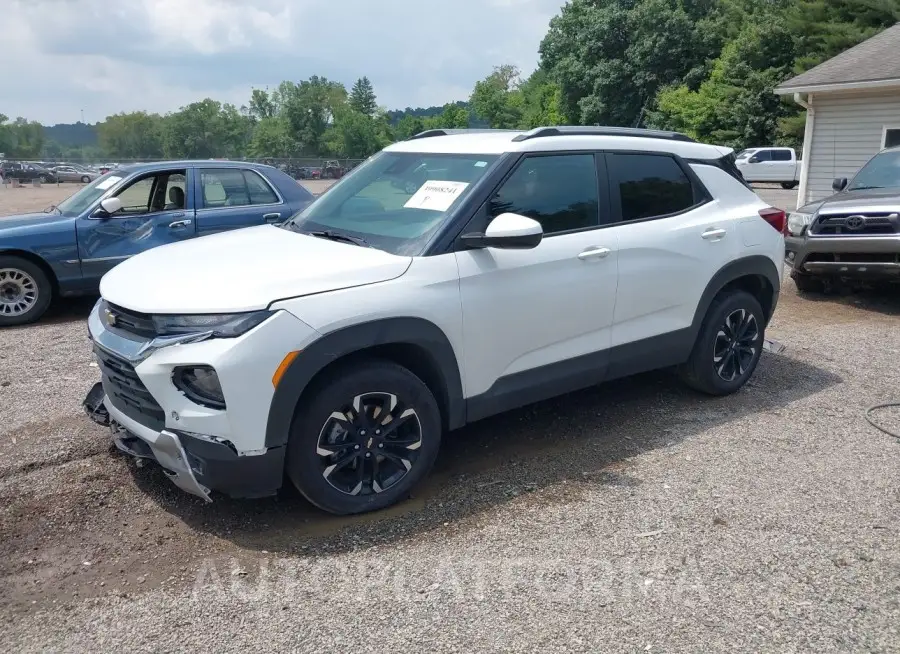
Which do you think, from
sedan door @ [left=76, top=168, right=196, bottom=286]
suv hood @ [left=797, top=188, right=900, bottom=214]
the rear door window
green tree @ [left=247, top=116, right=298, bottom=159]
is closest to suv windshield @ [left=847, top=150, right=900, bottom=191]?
suv hood @ [left=797, top=188, right=900, bottom=214]

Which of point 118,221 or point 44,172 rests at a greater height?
point 44,172

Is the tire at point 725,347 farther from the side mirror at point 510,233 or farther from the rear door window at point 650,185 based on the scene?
the side mirror at point 510,233

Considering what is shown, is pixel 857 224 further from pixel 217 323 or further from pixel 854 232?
pixel 217 323

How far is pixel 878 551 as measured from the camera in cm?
344

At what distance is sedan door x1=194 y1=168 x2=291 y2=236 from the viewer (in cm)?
841

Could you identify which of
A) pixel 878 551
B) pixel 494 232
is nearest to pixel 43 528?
pixel 494 232

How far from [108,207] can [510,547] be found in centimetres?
627

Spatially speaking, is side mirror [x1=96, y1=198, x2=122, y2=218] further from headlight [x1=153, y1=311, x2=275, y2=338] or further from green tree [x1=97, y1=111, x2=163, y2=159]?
green tree [x1=97, y1=111, x2=163, y2=159]

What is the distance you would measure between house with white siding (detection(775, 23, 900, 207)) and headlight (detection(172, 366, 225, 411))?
1495 cm

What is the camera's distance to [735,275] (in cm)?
522

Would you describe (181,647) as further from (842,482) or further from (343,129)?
(343,129)

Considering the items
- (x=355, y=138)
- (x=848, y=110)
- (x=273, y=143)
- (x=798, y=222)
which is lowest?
(x=798, y=222)

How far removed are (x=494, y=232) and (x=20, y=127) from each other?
154 m

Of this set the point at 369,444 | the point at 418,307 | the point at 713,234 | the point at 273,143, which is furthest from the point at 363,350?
the point at 273,143
